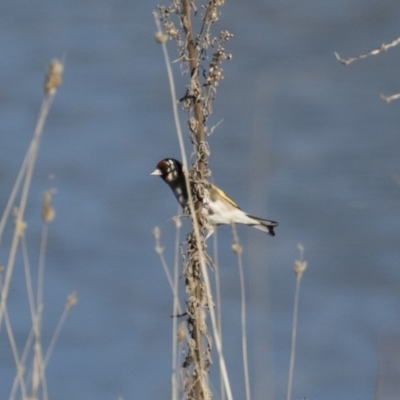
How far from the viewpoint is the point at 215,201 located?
425 centimetres

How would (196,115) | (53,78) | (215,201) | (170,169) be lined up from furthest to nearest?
(170,169), (215,201), (196,115), (53,78)

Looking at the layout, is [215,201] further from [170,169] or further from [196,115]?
[196,115]

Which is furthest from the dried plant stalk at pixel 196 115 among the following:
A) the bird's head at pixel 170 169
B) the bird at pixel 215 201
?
the bird's head at pixel 170 169

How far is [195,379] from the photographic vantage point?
3109mm

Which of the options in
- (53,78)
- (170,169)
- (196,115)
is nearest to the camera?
(53,78)

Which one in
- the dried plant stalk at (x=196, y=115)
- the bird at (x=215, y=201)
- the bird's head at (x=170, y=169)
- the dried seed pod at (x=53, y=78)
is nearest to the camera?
the dried seed pod at (x=53, y=78)

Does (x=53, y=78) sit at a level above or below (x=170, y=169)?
below

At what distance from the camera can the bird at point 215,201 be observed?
4020 mm

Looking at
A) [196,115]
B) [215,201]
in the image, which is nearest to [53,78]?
[196,115]

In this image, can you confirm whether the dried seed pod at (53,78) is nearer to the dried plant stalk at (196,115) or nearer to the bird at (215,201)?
the dried plant stalk at (196,115)

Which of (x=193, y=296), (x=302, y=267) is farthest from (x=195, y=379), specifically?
(x=302, y=267)

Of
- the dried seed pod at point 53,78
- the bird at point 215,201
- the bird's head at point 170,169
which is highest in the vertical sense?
the bird's head at point 170,169

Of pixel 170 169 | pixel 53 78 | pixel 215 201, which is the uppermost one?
pixel 170 169

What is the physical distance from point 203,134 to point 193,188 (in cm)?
18
